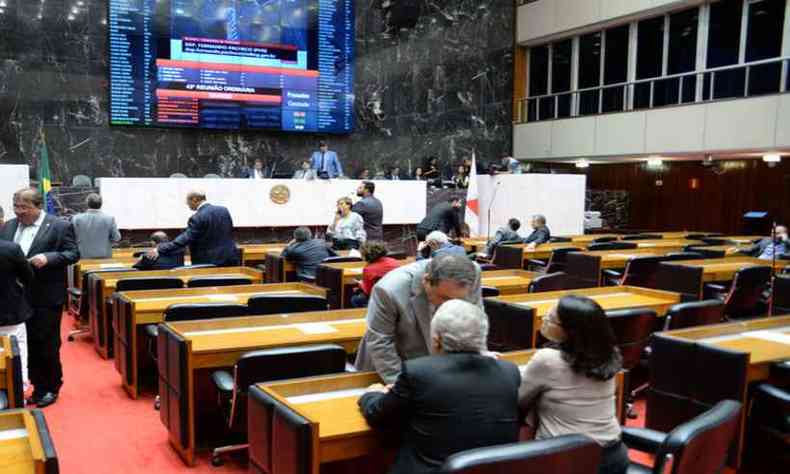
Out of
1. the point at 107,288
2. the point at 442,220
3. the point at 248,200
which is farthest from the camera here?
the point at 248,200

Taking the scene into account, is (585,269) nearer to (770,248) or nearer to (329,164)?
(770,248)

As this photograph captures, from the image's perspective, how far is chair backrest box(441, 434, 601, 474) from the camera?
1877mm

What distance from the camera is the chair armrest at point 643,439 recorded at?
270 cm

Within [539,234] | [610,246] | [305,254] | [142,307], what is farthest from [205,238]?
[610,246]

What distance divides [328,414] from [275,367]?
0.75 m

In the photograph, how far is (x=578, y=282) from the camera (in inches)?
312

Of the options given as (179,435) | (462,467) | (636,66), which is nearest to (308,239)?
(179,435)

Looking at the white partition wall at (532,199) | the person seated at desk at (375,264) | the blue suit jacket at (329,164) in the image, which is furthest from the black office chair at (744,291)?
the blue suit jacket at (329,164)

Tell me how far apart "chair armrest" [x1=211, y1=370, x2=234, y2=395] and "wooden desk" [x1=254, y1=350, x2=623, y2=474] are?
2.22 feet

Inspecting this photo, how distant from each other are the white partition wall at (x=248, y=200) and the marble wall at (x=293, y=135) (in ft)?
9.40

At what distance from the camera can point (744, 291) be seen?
6566 mm

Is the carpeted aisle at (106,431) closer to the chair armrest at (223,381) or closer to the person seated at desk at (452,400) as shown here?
the chair armrest at (223,381)

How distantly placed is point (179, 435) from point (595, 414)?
2385 millimetres

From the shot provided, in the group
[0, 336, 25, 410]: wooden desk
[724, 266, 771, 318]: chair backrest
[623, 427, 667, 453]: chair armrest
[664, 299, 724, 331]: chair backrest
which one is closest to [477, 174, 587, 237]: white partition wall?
[724, 266, 771, 318]: chair backrest
